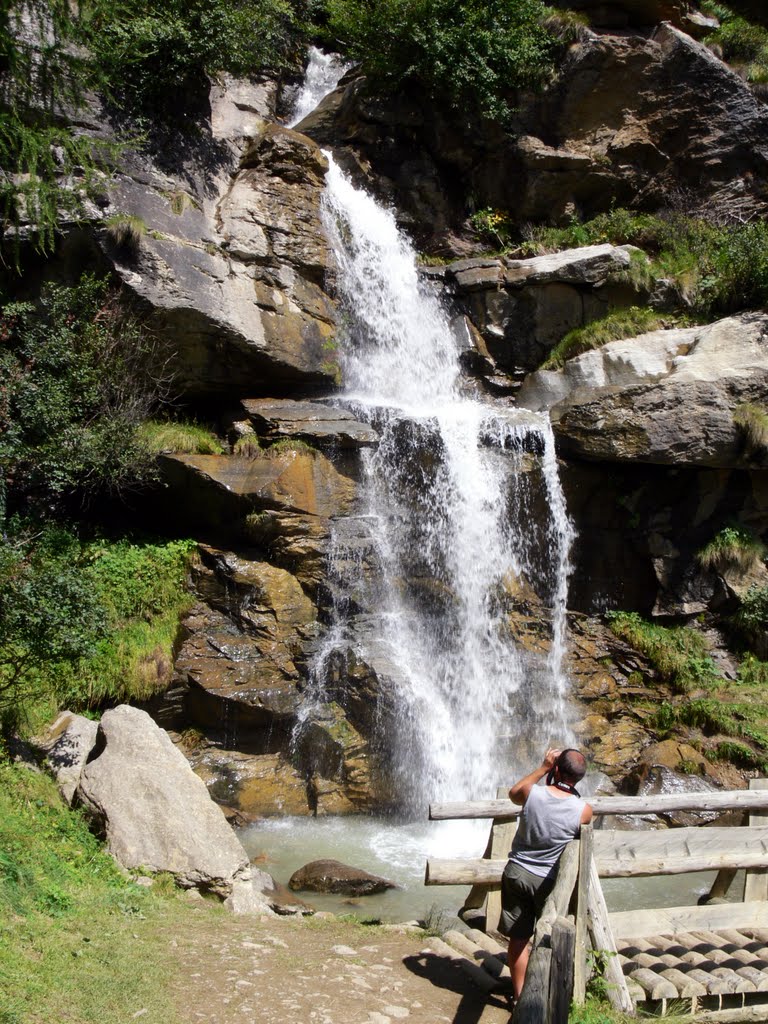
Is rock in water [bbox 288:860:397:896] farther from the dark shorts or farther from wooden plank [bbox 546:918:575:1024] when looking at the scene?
wooden plank [bbox 546:918:575:1024]

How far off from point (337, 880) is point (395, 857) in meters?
1.24

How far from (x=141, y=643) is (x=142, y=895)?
463 centimetres

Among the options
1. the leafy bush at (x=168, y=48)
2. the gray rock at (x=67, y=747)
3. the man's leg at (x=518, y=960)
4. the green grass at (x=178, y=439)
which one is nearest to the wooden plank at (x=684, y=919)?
the man's leg at (x=518, y=960)

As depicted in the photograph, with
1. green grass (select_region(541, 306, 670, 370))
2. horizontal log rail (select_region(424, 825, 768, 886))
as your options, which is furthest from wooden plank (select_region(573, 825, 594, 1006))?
green grass (select_region(541, 306, 670, 370))

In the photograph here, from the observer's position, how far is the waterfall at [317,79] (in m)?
19.9

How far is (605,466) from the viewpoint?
47.2ft

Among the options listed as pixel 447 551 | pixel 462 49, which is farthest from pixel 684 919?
pixel 462 49

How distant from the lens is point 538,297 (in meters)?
15.9

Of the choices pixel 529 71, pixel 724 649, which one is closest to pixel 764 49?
Result: pixel 529 71

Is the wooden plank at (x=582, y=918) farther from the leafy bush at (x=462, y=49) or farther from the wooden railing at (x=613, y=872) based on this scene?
the leafy bush at (x=462, y=49)

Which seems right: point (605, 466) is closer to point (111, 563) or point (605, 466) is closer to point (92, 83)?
point (111, 563)

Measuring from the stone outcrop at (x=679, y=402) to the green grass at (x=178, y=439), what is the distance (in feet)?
18.4

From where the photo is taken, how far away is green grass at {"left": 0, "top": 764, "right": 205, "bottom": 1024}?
4484 millimetres

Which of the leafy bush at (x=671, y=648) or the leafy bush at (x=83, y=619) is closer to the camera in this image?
the leafy bush at (x=83, y=619)
